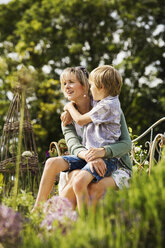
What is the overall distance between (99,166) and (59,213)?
743 millimetres

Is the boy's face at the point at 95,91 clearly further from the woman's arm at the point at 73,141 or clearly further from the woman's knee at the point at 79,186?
the woman's knee at the point at 79,186

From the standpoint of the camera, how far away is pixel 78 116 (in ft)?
9.85

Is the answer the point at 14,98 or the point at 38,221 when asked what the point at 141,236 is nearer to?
the point at 38,221

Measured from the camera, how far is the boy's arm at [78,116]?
2.91m

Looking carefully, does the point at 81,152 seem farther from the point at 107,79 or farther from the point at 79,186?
the point at 107,79

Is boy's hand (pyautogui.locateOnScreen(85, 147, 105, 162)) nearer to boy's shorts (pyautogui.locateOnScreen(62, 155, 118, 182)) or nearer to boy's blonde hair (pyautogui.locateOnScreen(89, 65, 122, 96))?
boy's shorts (pyautogui.locateOnScreen(62, 155, 118, 182))

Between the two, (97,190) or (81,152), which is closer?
(97,190)

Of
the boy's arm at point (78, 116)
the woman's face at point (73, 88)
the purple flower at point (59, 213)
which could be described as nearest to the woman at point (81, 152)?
the woman's face at point (73, 88)

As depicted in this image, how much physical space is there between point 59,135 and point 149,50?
467 centimetres

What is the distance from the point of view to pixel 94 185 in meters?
2.64

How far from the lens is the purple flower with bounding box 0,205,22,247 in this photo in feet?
5.51

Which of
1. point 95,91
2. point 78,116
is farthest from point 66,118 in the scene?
point 95,91

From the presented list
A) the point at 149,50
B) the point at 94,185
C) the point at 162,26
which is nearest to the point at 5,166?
the point at 94,185

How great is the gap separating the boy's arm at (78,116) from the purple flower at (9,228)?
131 cm
